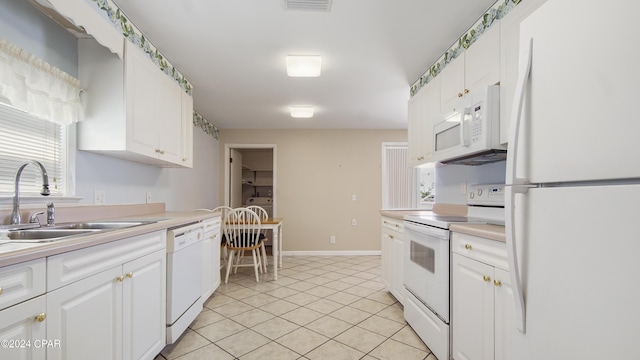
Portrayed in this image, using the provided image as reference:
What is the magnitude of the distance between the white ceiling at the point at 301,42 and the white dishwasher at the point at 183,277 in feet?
4.65

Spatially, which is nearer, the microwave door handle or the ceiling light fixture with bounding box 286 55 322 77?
the microwave door handle

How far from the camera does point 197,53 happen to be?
2.34 meters

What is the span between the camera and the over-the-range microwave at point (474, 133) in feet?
5.46

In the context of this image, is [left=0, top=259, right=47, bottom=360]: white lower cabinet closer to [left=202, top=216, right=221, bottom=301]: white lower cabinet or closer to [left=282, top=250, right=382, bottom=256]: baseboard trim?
[left=202, top=216, right=221, bottom=301]: white lower cabinet

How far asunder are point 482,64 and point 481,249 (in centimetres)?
119

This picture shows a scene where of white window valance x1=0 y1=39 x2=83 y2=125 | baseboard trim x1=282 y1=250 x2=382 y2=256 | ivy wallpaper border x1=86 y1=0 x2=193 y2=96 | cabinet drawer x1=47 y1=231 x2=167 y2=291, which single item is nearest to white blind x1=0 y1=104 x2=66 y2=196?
white window valance x1=0 y1=39 x2=83 y2=125

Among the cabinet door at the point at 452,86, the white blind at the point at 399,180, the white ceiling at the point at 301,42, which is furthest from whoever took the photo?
the white blind at the point at 399,180

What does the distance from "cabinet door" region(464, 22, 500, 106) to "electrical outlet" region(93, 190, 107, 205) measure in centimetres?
253

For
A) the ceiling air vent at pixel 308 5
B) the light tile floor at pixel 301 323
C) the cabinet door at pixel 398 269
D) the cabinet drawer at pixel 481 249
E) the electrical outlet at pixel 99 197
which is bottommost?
the light tile floor at pixel 301 323

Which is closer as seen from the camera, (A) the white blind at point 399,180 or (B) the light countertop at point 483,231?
(B) the light countertop at point 483,231

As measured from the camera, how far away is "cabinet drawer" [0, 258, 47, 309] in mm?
823

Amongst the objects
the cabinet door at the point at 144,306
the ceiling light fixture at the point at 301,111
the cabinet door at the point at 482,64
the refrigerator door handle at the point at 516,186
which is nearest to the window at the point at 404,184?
the ceiling light fixture at the point at 301,111

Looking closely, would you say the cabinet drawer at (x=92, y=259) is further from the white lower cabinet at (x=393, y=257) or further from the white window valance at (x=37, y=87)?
the white lower cabinet at (x=393, y=257)

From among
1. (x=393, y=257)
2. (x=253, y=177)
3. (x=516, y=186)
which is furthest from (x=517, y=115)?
(x=253, y=177)
